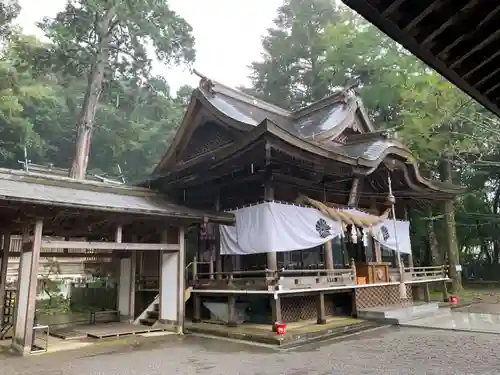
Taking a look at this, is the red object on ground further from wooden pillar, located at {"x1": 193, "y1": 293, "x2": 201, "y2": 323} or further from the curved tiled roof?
the curved tiled roof

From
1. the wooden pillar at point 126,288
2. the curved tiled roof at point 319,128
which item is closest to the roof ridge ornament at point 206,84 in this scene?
the curved tiled roof at point 319,128

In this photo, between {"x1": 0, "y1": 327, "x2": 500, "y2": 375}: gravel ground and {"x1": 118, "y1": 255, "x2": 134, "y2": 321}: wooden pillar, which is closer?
{"x1": 0, "y1": 327, "x2": 500, "y2": 375}: gravel ground

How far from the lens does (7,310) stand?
1086cm

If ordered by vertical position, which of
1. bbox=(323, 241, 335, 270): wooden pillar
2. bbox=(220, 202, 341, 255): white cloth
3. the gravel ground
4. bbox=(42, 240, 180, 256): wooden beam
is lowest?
the gravel ground

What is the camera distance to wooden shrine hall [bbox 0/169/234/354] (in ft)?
26.0

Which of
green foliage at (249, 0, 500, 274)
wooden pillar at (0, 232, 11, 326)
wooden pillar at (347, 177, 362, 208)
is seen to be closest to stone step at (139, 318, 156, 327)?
wooden pillar at (0, 232, 11, 326)

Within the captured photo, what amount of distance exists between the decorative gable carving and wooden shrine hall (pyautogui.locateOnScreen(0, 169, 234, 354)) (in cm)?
224

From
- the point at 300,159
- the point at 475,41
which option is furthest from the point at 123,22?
the point at 475,41

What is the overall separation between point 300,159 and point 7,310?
9.04 metres

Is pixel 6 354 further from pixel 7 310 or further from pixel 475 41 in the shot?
pixel 475 41

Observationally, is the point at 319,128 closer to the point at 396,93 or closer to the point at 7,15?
the point at 396,93

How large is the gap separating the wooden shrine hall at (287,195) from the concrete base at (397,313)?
0.35 m

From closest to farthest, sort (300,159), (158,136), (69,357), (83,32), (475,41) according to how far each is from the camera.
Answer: (475,41) → (69,357) → (300,159) → (83,32) → (158,136)

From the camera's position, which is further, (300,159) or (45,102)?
(45,102)
